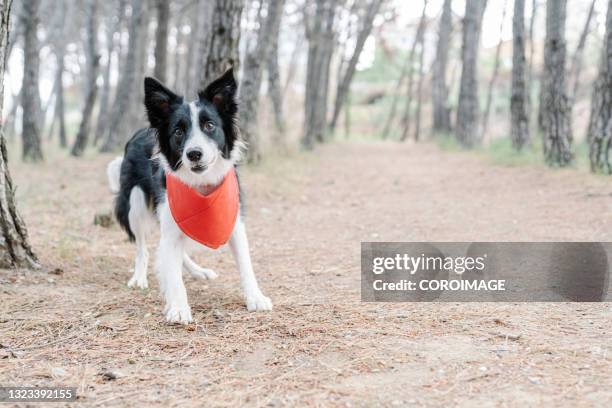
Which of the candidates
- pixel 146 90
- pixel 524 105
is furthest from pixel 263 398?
pixel 524 105

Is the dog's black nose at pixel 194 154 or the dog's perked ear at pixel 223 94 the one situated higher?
the dog's perked ear at pixel 223 94

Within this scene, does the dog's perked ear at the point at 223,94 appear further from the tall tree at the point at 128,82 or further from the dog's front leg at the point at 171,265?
the tall tree at the point at 128,82

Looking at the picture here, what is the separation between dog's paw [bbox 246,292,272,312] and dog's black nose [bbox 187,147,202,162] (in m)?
1.01

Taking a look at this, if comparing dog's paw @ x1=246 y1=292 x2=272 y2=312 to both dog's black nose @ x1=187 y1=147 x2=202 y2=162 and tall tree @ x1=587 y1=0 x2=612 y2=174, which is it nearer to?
dog's black nose @ x1=187 y1=147 x2=202 y2=162

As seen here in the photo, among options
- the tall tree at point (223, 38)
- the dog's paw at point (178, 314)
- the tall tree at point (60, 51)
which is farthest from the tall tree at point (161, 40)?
the dog's paw at point (178, 314)

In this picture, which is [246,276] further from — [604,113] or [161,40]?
[161,40]

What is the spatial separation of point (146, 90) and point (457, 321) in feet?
8.37

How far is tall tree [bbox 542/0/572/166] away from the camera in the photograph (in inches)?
438

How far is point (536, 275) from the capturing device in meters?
4.75

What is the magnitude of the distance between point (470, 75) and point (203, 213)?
649 inches

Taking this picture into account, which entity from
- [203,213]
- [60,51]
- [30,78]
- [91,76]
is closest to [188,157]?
[203,213]

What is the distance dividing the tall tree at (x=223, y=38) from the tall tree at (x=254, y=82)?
183 cm

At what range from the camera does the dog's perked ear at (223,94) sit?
13.9 ft

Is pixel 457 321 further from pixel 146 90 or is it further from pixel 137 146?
pixel 137 146
